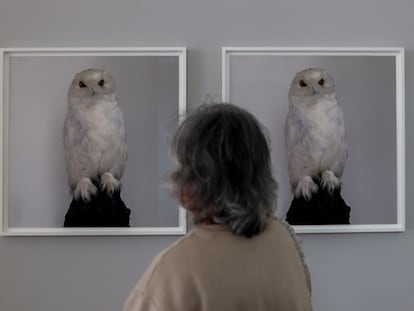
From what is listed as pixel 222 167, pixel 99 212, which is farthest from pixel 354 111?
pixel 222 167

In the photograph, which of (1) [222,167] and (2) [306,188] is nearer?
(1) [222,167]

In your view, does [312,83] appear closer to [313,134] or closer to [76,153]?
[313,134]

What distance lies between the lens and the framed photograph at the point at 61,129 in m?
1.85

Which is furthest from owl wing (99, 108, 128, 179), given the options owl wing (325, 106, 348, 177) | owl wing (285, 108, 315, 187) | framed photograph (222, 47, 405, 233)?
owl wing (325, 106, 348, 177)

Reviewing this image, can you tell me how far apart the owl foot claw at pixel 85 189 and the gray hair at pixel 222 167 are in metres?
0.92

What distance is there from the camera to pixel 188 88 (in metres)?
1.87

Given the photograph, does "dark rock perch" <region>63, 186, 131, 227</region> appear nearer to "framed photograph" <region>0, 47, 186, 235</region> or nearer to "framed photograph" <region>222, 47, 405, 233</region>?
"framed photograph" <region>0, 47, 186, 235</region>

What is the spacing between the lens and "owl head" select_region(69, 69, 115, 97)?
1850mm

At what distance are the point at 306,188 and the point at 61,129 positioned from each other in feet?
2.72

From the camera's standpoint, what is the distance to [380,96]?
1872mm

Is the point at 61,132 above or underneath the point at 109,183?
above

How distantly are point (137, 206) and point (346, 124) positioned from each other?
743mm

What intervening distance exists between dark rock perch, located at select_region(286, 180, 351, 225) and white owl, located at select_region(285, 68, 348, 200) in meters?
0.02

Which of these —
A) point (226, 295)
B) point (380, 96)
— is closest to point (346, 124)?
point (380, 96)
